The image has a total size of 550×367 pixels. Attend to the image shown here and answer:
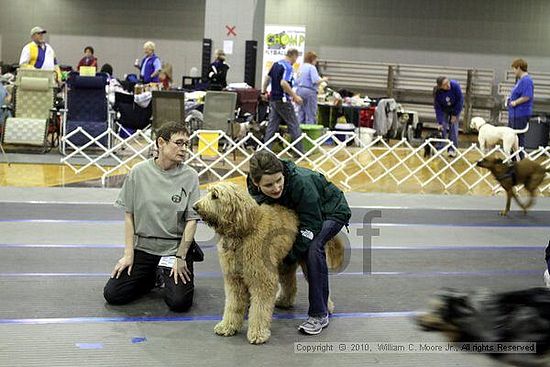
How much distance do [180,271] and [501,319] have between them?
2.60 m

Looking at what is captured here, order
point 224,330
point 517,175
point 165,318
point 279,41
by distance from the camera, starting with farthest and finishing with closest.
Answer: point 279,41 < point 517,175 < point 165,318 < point 224,330

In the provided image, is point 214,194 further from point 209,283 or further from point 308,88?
point 308,88

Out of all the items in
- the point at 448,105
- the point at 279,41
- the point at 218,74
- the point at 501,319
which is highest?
the point at 279,41

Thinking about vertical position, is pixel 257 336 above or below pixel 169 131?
below

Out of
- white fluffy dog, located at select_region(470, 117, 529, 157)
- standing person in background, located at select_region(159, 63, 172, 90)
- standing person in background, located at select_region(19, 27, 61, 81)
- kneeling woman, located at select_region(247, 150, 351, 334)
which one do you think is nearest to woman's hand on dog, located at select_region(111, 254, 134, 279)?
kneeling woman, located at select_region(247, 150, 351, 334)

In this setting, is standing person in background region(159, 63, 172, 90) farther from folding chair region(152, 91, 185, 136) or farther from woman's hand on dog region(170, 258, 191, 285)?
woman's hand on dog region(170, 258, 191, 285)

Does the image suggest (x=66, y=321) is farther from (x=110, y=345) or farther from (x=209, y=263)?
(x=209, y=263)

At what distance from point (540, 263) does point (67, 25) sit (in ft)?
54.3

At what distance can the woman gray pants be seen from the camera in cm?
1190

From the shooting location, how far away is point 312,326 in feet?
12.0

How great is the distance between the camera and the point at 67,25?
1939 centimetres

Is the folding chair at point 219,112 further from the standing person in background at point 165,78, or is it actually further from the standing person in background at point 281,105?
the standing person in background at point 165,78

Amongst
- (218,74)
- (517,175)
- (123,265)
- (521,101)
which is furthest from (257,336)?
(218,74)

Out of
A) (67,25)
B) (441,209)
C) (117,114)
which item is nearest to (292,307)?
(441,209)
